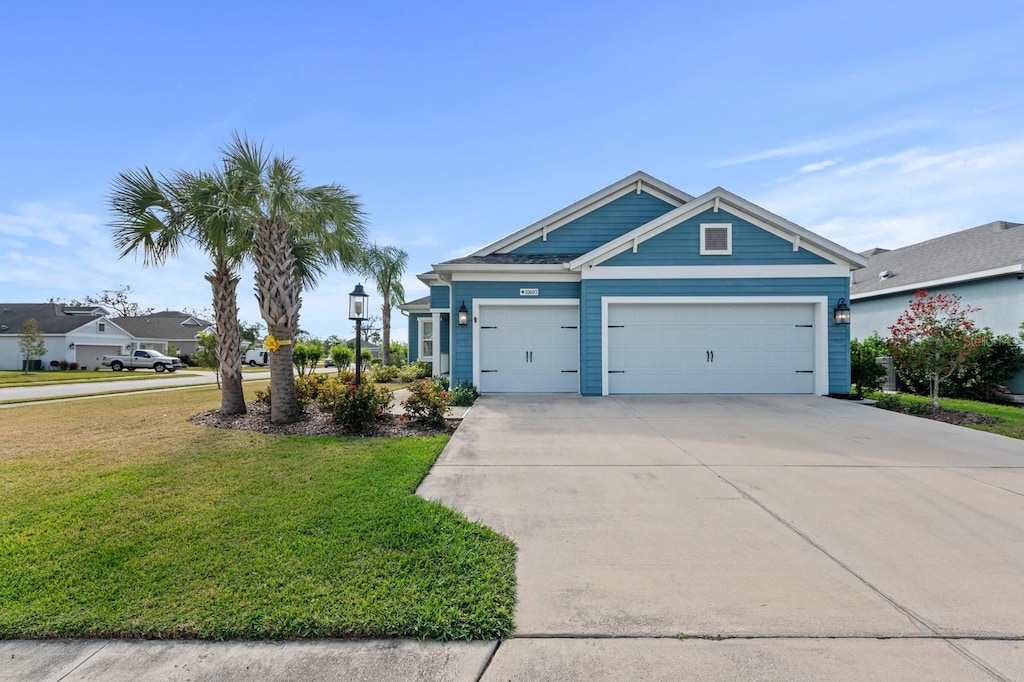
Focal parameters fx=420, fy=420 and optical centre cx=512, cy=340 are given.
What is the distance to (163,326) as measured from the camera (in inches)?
1547

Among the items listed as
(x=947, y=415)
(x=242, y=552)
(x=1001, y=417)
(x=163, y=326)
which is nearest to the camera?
(x=242, y=552)

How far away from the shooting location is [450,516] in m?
3.41

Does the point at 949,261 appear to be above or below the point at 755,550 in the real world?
above

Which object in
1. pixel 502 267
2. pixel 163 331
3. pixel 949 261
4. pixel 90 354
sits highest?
pixel 949 261

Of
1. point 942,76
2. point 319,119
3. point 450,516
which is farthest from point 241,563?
point 942,76

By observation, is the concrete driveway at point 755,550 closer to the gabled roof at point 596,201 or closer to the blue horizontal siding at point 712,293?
the blue horizontal siding at point 712,293

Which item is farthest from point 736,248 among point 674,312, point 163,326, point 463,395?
point 163,326

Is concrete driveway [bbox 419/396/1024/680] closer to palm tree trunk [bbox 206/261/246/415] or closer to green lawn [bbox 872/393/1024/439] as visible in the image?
green lawn [bbox 872/393/1024/439]

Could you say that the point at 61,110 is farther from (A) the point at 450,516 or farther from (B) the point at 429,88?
(A) the point at 450,516

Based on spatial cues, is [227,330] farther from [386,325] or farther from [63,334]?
[63,334]

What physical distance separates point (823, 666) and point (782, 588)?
0.62m

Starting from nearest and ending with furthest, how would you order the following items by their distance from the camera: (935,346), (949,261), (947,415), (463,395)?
1. (947,415)
2. (935,346)
3. (463,395)
4. (949,261)

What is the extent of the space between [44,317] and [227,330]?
126 feet

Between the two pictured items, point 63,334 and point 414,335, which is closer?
point 414,335
